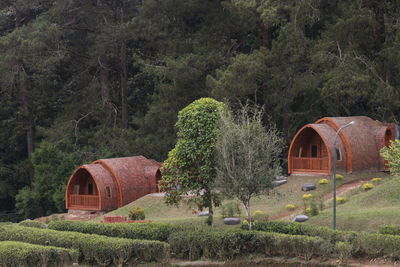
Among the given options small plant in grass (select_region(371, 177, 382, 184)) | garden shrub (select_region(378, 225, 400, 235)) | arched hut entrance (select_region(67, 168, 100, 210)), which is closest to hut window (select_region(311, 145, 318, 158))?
small plant in grass (select_region(371, 177, 382, 184))

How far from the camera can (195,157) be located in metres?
38.7

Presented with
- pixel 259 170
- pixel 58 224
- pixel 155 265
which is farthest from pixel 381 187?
pixel 58 224

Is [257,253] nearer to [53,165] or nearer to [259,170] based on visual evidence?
[259,170]

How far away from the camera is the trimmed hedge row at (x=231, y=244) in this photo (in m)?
33.8

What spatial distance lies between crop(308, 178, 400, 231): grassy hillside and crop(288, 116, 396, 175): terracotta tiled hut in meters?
4.71

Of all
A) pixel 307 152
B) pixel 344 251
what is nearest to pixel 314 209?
pixel 344 251

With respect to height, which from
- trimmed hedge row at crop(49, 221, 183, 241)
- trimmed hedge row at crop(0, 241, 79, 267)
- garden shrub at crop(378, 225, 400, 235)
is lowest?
trimmed hedge row at crop(0, 241, 79, 267)

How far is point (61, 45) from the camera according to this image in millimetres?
63906

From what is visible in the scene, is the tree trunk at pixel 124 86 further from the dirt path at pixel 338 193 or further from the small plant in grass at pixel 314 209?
the small plant in grass at pixel 314 209

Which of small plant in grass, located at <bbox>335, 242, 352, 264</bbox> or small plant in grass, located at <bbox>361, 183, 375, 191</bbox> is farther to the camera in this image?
small plant in grass, located at <bbox>361, 183, 375, 191</bbox>

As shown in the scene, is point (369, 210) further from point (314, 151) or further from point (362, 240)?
point (314, 151)

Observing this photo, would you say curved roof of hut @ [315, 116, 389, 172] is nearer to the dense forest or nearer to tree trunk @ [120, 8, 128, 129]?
the dense forest

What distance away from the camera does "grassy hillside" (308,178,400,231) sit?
35406 millimetres

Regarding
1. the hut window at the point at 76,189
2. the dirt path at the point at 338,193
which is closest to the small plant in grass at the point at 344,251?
the dirt path at the point at 338,193
